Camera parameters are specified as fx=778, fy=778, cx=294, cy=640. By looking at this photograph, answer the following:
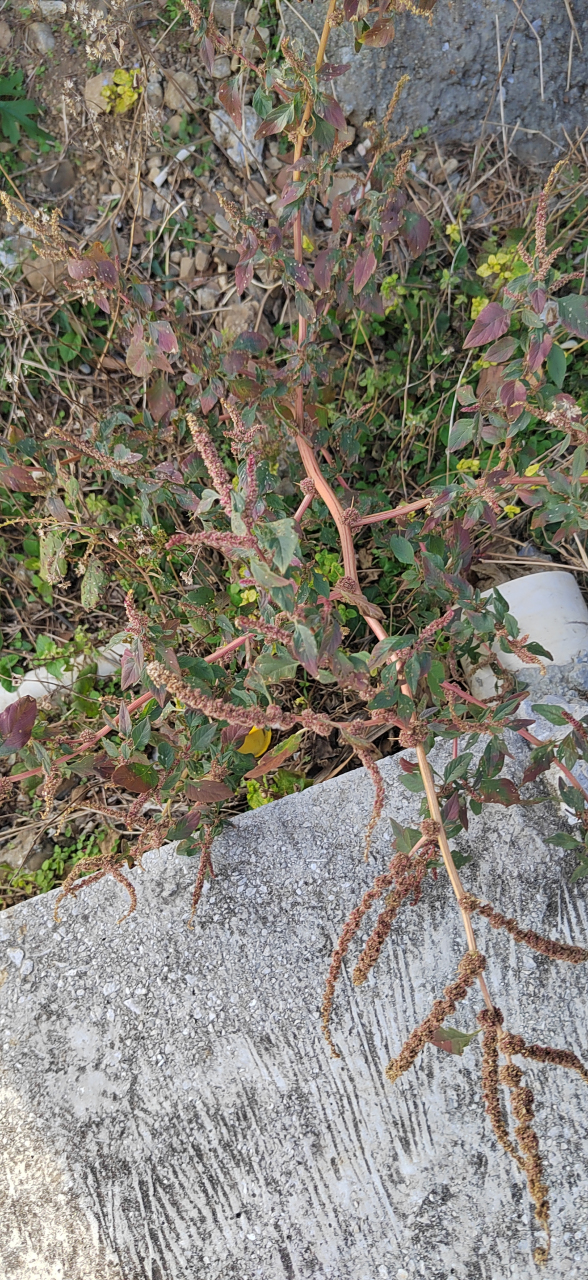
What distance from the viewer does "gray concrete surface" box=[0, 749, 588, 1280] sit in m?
1.43

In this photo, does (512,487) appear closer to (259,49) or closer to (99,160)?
(259,49)

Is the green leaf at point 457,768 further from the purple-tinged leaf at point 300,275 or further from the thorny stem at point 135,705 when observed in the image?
the purple-tinged leaf at point 300,275

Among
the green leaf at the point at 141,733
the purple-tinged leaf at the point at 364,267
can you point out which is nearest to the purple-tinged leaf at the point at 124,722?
the green leaf at the point at 141,733

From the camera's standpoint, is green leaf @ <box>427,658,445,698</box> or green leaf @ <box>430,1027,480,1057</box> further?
green leaf @ <box>427,658,445,698</box>

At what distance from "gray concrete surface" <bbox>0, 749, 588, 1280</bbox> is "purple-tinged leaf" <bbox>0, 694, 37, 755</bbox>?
523 mm

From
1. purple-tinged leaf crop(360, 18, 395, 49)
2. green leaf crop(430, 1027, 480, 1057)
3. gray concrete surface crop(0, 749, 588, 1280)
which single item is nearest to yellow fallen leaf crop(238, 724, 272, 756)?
gray concrete surface crop(0, 749, 588, 1280)

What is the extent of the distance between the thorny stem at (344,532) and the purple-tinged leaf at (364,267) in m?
0.11

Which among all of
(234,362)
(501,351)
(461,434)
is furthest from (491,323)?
(234,362)

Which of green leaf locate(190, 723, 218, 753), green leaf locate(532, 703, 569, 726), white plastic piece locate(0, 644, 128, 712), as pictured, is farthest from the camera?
white plastic piece locate(0, 644, 128, 712)

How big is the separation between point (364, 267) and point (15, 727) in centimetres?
104

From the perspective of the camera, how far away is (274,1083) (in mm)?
1507

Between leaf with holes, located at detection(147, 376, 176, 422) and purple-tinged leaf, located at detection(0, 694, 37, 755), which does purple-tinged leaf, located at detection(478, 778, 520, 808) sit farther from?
leaf with holes, located at detection(147, 376, 176, 422)

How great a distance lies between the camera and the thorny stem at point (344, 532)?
3.52ft

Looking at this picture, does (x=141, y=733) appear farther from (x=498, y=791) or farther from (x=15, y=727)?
(x=498, y=791)
